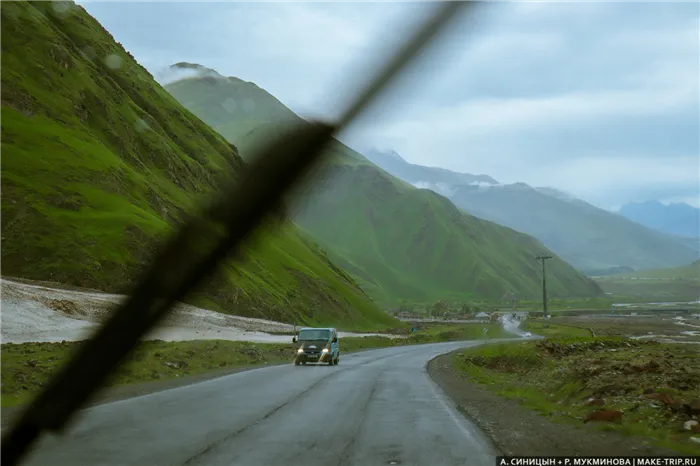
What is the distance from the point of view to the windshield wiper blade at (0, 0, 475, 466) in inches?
323

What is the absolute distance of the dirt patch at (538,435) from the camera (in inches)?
497

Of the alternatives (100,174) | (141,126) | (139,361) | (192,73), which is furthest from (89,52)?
(192,73)

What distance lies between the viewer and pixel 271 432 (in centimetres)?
1439

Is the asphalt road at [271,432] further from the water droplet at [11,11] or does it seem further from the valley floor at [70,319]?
the water droplet at [11,11]

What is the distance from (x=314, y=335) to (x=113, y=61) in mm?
114359

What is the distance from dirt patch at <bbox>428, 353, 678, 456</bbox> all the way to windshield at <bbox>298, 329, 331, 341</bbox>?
20.8 metres

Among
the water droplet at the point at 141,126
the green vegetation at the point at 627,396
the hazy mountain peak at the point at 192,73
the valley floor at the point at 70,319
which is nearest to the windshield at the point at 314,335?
the valley floor at the point at 70,319

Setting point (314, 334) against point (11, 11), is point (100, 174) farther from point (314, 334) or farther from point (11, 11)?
point (314, 334)

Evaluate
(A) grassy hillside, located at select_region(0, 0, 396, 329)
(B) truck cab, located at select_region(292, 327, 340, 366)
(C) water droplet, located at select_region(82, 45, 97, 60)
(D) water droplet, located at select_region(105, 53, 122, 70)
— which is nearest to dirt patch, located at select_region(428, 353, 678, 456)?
(B) truck cab, located at select_region(292, 327, 340, 366)

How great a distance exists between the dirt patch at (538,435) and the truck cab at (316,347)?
65.8ft

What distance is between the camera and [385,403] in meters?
20.8

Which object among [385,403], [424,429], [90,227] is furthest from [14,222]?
[424,429]

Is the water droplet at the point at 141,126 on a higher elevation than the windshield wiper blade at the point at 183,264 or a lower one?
higher

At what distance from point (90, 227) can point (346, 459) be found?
A: 268 ft
